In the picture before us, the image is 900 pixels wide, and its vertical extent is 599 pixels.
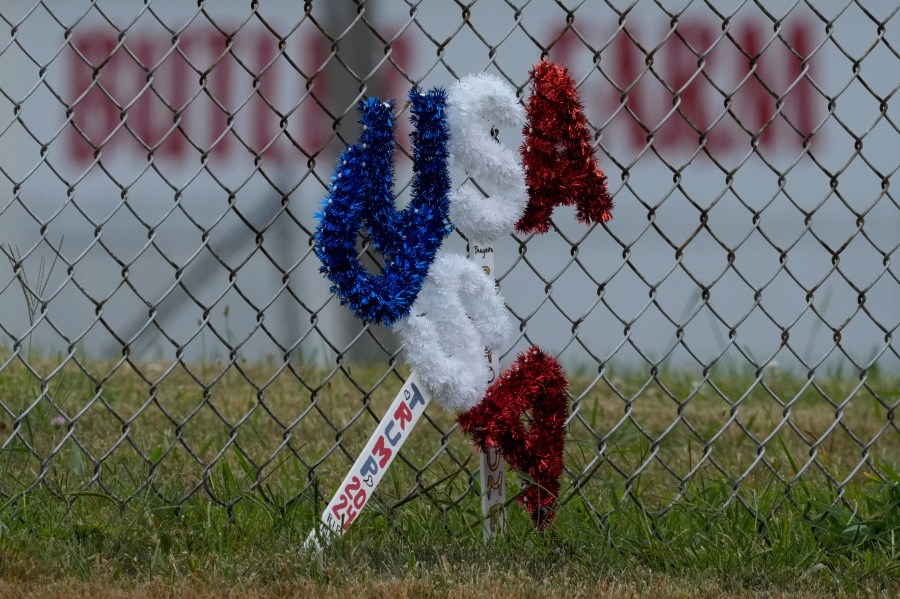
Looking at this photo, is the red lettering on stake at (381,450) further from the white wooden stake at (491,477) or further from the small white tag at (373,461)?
the white wooden stake at (491,477)

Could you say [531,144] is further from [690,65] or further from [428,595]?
[690,65]

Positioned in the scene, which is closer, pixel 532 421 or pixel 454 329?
pixel 454 329

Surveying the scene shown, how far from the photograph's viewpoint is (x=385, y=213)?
2.00 meters

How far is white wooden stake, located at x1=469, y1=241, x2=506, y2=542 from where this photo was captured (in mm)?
2113

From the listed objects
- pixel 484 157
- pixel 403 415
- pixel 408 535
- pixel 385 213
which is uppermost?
pixel 484 157

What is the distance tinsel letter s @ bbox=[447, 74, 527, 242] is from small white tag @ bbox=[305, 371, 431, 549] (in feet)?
0.98

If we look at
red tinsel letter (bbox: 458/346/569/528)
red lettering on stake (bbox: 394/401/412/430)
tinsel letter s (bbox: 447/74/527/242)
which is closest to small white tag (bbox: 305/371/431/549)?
red lettering on stake (bbox: 394/401/412/430)

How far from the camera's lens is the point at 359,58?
17.0 feet

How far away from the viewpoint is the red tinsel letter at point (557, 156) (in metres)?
2.10

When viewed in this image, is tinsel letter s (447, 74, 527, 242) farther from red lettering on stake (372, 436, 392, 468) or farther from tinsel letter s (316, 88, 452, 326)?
red lettering on stake (372, 436, 392, 468)

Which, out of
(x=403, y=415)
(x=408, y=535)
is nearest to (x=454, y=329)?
(x=403, y=415)

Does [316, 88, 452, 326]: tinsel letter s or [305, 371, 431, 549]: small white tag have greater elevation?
[316, 88, 452, 326]: tinsel letter s

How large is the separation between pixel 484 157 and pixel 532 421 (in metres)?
0.50

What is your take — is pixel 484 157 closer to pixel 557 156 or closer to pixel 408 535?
pixel 557 156
